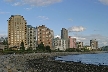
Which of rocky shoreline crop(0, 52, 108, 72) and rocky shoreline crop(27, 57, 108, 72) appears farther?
rocky shoreline crop(27, 57, 108, 72)

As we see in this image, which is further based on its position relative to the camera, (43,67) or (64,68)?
(43,67)

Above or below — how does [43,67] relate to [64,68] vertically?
above

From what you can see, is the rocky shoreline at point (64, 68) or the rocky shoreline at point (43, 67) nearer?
the rocky shoreline at point (43, 67)

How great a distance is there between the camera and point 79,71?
41.8 m

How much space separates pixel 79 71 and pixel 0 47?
132 metres

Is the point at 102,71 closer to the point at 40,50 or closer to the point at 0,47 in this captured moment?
the point at 0,47

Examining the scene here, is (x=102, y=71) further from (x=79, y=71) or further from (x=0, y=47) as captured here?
(x=0, y=47)

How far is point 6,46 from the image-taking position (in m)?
183

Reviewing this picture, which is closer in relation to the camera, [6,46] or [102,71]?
Result: [102,71]

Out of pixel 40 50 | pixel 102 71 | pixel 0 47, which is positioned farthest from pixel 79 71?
pixel 40 50

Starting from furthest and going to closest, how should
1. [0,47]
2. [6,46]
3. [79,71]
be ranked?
[6,46] → [0,47] → [79,71]

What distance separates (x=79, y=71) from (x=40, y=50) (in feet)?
477

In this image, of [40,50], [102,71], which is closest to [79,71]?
[102,71]

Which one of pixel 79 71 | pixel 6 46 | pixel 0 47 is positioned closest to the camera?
pixel 79 71
